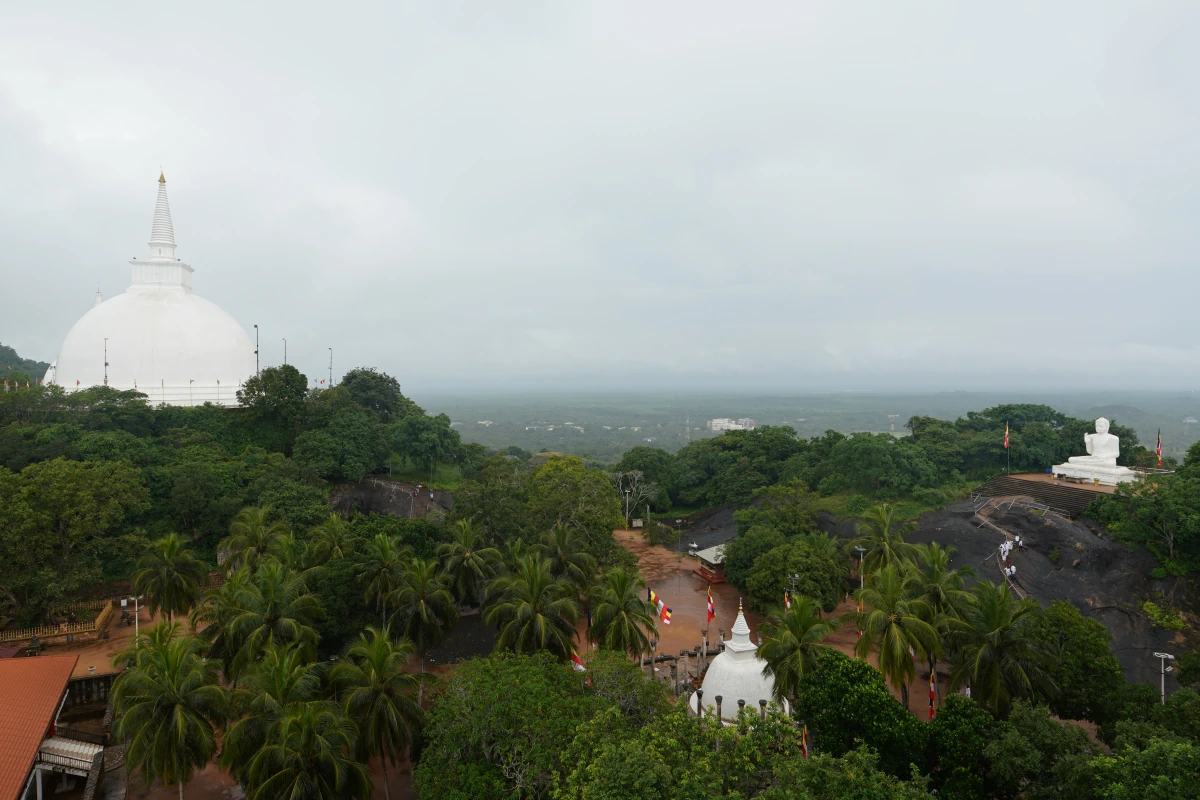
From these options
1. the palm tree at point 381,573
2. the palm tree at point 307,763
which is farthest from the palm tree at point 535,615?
the palm tree at point 307,763

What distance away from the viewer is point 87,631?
80.6 feet

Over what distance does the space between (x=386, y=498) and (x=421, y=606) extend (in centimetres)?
2177

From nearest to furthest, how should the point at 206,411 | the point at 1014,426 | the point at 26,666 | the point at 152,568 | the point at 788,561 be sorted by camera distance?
1. the point at 26,666
2. the point at 152,568
3. the point at 788,561
4. the point at 206,411
5. the point at 1014,426

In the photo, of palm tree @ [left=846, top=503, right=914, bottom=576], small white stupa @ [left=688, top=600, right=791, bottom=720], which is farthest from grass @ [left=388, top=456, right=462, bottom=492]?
small white stupa @ [left=688, top=600, right=791, bottom=720]

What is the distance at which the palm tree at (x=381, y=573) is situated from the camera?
69.7 feet

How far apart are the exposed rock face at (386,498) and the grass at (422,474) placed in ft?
5.60

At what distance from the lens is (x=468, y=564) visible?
23.9 m

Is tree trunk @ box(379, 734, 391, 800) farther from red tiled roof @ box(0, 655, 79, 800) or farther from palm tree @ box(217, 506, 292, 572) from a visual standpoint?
palm tree @ box(217, 506, 292, 572)

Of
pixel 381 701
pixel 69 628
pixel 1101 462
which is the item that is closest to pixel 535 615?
pixel 381 701

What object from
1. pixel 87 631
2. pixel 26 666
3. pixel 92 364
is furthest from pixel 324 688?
pixel 92 364

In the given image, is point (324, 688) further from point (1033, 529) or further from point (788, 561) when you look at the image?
point (1033, 529)

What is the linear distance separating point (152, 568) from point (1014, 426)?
52018 millimetres

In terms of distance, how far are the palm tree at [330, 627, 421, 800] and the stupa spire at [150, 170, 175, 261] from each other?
46.5 meters

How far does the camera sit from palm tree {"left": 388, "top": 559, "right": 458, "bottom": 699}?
20.3m
